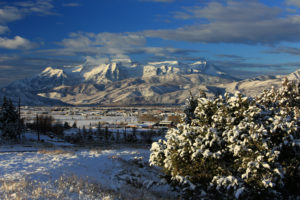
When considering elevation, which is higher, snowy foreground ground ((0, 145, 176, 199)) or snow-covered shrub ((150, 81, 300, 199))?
snow-covered shrub ((150, 81, 300, 199))

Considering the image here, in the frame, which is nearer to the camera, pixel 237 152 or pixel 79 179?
pixel 237 152

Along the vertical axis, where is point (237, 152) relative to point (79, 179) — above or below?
above

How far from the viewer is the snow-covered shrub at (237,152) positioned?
40.6 ft

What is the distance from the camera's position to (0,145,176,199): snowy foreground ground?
38.9ft

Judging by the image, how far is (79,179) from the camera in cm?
1441

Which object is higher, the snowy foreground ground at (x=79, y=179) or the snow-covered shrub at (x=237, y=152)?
the snow-covered shrub at (x=237, y=152)

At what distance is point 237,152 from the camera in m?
12.6

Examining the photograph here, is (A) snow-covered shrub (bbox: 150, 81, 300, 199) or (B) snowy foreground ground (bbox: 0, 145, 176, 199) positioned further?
(A) snow-covered shrub (bbox: 150, 81, 300, 199)

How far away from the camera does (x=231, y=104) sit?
14000 millimetres

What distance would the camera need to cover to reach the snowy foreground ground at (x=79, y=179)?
467 inches

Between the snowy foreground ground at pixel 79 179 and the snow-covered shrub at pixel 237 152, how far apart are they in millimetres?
2404

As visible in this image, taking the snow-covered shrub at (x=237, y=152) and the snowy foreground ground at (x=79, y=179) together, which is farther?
the snow-covered shrub at (x=237, y=152)

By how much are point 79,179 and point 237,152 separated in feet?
25.9

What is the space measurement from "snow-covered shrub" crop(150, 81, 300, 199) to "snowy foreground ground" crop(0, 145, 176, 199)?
2.40 metres
